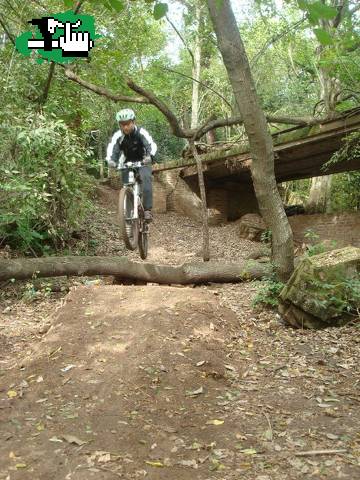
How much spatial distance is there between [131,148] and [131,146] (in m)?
0.03

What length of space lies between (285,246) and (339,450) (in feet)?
9.22

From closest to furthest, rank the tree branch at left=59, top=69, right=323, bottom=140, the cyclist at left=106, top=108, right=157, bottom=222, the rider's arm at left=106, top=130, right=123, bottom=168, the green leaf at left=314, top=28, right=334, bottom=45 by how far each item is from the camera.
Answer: the green leaf at left=314, top=28, right=334, bottom=45
the cyclist at left=106, top=108, right=157, bottom=222
the rider's arm at left=106, top=130, right=123, bottom=168
the tree branch at left=59, top=69, right=323, bottom=140

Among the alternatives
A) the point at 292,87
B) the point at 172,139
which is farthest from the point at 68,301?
the point at 172,139

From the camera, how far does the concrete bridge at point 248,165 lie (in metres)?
9.56

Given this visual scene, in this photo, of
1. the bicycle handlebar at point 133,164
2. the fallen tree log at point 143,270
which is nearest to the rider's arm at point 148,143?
the bicycle handlebar at point 133,164

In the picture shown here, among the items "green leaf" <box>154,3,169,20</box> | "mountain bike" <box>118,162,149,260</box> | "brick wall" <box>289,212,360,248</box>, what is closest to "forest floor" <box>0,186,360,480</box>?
"mountain bike" <box>118,162,149,260</box>

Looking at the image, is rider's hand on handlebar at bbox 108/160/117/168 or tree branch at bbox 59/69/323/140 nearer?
rider's hand on handlebar at bbox 108/160/117/168

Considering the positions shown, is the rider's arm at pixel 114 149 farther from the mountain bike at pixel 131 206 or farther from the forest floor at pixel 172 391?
the forest floor at pixel 172 391

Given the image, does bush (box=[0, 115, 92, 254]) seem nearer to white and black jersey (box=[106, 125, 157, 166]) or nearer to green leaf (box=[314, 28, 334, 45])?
white and black jersey (box=[106, 125, 157, 166])

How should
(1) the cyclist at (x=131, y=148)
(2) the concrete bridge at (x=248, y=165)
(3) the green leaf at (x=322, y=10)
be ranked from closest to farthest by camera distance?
1. (3) the green leaf at (x=322, y=10)
2. (1) the cyclist at (x=131, y=148)
3. (2) the concrete bridge at (x=248, y=165)

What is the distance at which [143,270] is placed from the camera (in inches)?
275

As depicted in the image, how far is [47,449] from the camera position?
116 inches

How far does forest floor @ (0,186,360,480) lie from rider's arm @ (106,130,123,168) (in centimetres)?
183

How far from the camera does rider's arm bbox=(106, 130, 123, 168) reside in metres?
6.46
